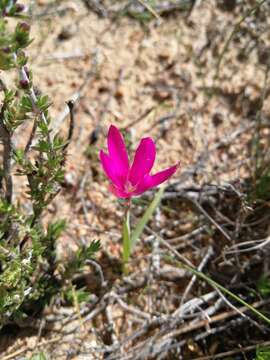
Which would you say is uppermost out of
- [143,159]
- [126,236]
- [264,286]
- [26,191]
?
[143,159]

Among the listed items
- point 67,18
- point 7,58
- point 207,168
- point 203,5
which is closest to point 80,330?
point 207,168

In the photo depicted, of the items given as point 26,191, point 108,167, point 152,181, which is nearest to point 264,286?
point 152,181

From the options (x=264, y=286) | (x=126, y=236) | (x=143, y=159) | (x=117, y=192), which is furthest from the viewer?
(x=264, y=286)

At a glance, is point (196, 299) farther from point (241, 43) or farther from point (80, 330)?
point (241, 43)

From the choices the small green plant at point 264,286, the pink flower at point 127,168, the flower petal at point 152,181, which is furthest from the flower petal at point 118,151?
the small green plant at point 264,286

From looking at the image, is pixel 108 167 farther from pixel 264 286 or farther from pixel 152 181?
pixel 264 286

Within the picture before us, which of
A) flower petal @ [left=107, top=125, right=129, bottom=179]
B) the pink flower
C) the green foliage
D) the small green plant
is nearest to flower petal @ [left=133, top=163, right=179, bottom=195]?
the pink flower

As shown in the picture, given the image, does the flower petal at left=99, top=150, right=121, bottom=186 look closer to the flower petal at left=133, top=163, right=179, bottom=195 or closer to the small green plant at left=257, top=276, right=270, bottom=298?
the flower petal at left=133, top=163, right=179, bottom=195

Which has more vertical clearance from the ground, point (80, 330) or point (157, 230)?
point (157, 230)
